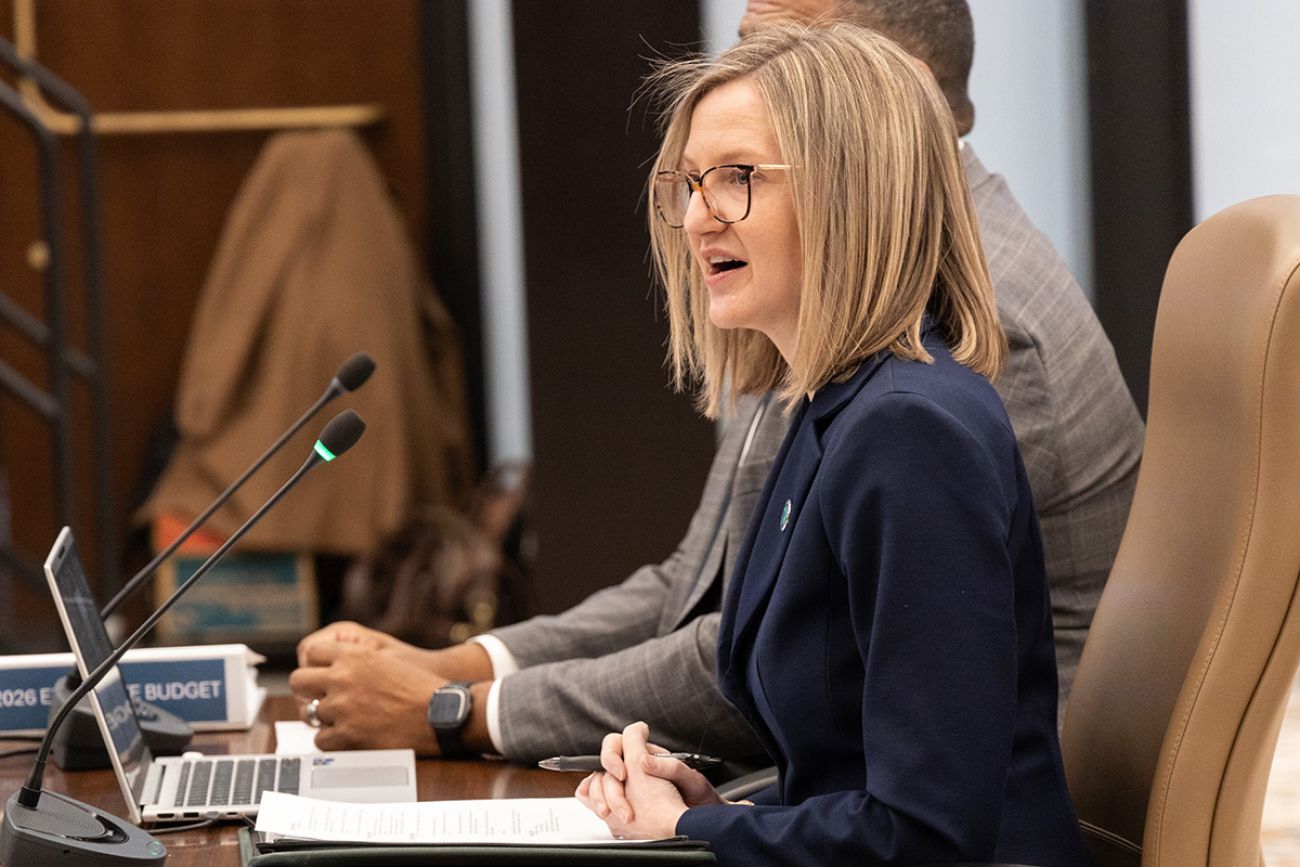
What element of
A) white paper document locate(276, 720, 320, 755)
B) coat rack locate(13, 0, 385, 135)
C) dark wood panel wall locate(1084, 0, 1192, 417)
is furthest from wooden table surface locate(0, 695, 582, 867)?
coat rack locate(13, 0, 385, 135)

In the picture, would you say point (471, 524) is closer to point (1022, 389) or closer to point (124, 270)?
point (124, 270)

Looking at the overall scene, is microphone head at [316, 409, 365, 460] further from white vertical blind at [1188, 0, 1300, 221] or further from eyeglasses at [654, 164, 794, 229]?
white vertical blind at [1188, 0, 1300, 221]

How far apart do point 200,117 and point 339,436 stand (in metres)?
3.71

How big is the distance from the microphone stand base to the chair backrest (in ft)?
2.63

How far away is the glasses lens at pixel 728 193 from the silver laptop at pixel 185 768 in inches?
24.1

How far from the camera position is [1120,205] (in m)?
2.73

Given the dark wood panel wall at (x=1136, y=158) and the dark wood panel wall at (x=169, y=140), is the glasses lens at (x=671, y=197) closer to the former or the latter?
the dark wood panel wall at (x=1136, y=158)

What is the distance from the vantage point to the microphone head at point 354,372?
1796mm

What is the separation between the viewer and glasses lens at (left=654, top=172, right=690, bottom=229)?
1.60 meters

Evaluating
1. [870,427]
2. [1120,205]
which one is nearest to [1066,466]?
[870,427]

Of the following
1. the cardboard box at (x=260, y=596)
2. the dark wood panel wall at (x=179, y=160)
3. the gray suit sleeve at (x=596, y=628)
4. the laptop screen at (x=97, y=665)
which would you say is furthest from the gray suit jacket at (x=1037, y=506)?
the dark wood panel wall at (x=179, y=160)

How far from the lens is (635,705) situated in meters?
1.76

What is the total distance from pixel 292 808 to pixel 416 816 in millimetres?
106

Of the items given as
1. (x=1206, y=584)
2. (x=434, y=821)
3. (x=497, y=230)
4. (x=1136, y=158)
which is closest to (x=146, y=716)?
(x=434, y=821)
